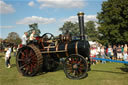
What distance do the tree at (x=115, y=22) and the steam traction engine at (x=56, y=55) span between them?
16943mm

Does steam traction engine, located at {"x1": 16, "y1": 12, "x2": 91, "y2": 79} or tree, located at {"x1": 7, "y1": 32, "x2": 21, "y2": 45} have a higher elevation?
tree, located at {"x1": 7, "y1": 32, "x2": 21, "y2": 45}

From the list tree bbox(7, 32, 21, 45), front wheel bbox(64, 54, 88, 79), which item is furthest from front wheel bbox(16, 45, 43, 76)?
tree bbox(7, 32, 21, 45)

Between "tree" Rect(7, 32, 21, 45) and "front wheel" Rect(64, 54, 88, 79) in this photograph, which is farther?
"tree" Rect(7, 32, 21, 45)

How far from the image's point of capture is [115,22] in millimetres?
24094

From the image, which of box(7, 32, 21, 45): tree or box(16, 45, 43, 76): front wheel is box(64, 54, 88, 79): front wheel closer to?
box(16, 45, 43, 76): front wheel

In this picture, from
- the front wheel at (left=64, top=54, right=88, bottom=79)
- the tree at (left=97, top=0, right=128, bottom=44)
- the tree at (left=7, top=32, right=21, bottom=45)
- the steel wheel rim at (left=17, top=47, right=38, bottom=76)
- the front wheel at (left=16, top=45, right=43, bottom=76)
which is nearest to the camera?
the front wheel at (left=64, top=54, right=88, bottom=79)

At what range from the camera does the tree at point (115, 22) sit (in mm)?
22219

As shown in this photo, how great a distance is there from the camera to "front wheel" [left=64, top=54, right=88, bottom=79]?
19.7 feet

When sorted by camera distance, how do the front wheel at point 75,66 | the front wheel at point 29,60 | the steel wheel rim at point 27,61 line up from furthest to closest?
the steel wheel rim at point 27,61 < the front wheel at point 29,60 < the front wheel at point 75,66

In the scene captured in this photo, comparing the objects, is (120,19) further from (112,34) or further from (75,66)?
(75,66)

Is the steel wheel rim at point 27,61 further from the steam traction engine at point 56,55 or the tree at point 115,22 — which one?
the tree at point 115,22

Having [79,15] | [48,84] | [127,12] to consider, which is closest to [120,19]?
[127,12]

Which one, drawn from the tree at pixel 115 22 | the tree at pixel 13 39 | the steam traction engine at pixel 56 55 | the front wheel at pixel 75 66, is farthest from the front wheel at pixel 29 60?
the tree at pixel 13 39

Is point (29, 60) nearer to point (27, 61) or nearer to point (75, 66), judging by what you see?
point (27, 61)
